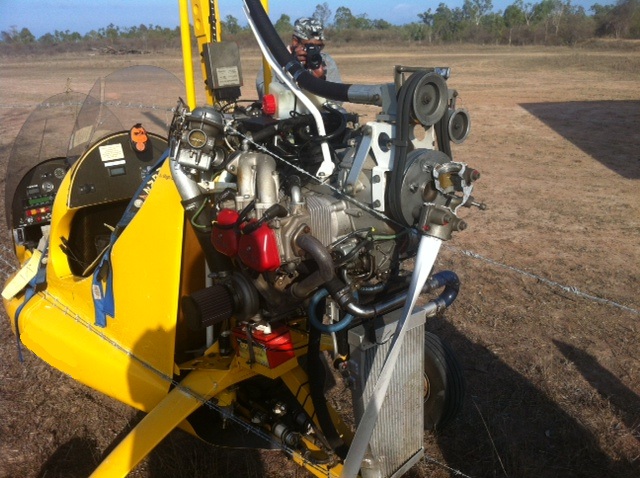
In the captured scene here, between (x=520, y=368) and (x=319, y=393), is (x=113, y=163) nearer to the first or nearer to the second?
(x=319, y=393)

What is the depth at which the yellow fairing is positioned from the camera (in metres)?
2.77

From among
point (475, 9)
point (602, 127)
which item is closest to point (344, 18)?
point (475, 9)

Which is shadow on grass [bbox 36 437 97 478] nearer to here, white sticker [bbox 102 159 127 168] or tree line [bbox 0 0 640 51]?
white sticker [bbox 102 159 127 168]

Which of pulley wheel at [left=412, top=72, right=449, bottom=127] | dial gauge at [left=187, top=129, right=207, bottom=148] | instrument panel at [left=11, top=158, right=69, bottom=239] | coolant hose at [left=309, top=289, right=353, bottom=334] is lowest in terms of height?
coolant hose at [left=309, top=289, right=353, bottom=334]

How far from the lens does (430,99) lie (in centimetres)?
228

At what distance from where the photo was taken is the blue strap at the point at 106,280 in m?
3.03

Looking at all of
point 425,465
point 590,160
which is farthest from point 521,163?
point 425,465

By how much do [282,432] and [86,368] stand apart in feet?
3.79

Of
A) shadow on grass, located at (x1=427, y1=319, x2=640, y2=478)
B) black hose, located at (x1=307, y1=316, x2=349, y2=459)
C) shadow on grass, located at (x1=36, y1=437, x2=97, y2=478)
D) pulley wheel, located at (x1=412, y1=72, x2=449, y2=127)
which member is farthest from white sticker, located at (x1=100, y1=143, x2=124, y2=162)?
shadow on grass, located at (x1=427, y1=319, x2=640, y2=478)

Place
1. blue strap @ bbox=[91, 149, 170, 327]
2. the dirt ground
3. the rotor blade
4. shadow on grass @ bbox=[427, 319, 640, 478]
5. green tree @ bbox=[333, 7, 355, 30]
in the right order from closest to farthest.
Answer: the rotor blade
blue strap @ bbox=[91, 149, 170, 327]
shadow on grass @ bbox=[427, 319, 640, 478]
the dirt ground
green tree @ bbox=[333, 7, 355, 30]

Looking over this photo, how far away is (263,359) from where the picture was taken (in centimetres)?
281

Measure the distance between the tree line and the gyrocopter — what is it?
33101 mm

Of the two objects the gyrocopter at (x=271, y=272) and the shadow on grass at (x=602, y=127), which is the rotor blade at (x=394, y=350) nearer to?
the gyrocopter at (x=271, y=272)

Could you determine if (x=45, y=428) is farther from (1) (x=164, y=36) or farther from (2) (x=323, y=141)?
(1) (x=164, y=36)
